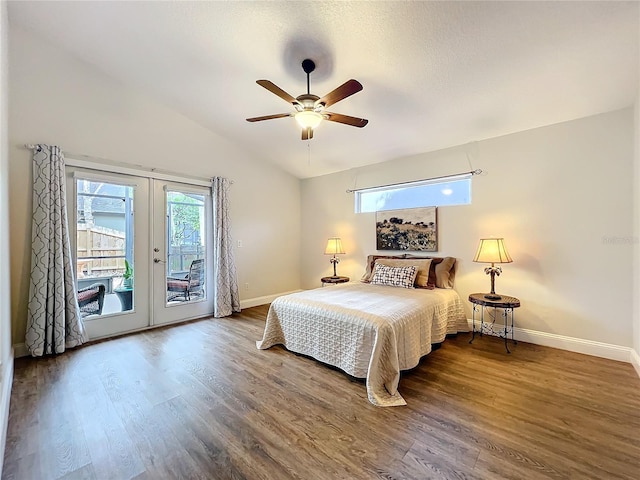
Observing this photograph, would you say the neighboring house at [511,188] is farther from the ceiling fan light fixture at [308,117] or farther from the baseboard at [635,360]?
the ceiling fan light fixture at [308,117]

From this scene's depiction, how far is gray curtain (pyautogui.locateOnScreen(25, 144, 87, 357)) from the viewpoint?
293 cm

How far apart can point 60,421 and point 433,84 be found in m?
4.07

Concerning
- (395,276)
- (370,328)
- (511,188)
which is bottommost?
(370,328)

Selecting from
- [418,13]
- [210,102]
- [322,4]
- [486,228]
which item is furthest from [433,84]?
[210,102]

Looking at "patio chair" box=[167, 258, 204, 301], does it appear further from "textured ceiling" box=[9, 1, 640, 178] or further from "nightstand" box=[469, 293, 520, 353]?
"nightstand" box=[469, 293, 520, 353]

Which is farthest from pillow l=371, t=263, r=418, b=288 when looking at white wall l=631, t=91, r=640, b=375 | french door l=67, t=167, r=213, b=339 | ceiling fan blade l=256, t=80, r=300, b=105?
french door l=67, t=167, r=213, b=339

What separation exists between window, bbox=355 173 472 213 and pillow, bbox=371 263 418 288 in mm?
1053

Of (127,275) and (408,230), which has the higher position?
(408,230)

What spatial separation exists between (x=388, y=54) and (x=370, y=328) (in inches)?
94.0

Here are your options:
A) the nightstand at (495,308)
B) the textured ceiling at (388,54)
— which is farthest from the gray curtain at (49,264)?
the nightstand at (495,308)

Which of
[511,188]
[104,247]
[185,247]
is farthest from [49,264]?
[511,188]

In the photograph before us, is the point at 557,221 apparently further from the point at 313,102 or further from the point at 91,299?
the point at 91,299

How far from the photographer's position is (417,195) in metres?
4.24

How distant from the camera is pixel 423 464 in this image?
1538 mm
